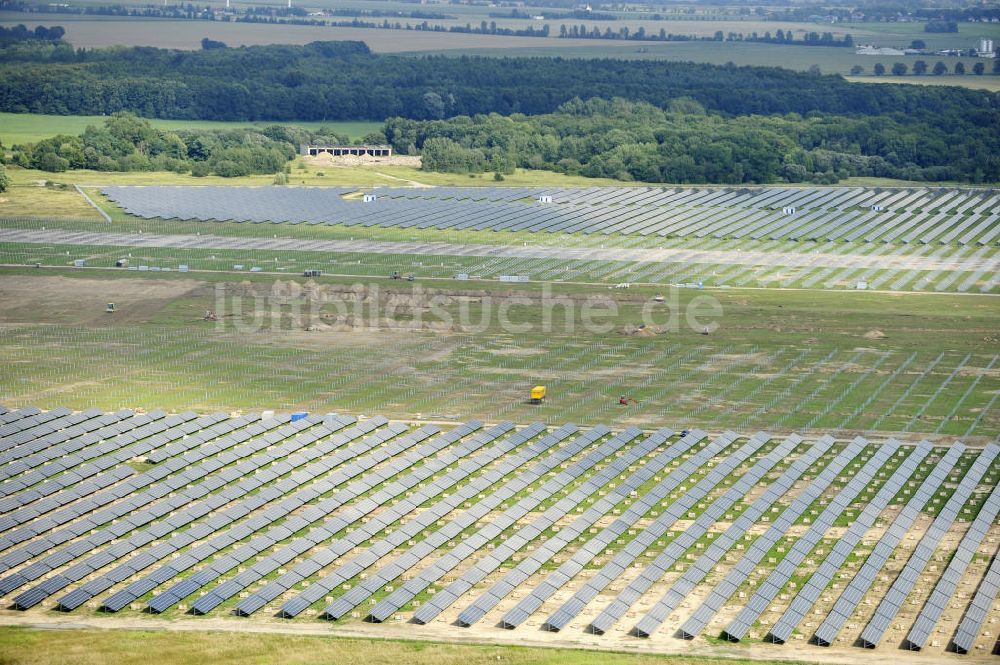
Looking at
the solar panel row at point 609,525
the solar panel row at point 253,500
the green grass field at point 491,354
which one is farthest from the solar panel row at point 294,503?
the solar panel row at point 609,525

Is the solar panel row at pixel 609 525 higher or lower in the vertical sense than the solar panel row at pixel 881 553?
higher

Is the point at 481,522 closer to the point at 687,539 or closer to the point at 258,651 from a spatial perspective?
the point at 687,539

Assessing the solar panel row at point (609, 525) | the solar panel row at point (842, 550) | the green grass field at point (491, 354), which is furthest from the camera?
the green grass field at point (491, 354)

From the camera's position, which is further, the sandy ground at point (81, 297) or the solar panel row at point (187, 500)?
the sandy ground at point (81, 297)

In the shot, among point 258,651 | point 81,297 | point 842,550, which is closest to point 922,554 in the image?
point 842,550

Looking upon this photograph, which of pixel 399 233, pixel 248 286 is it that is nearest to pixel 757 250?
pixel 399 233

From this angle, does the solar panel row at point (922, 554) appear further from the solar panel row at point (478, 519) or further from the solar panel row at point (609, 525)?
the solar panel row at point (478, 519)
